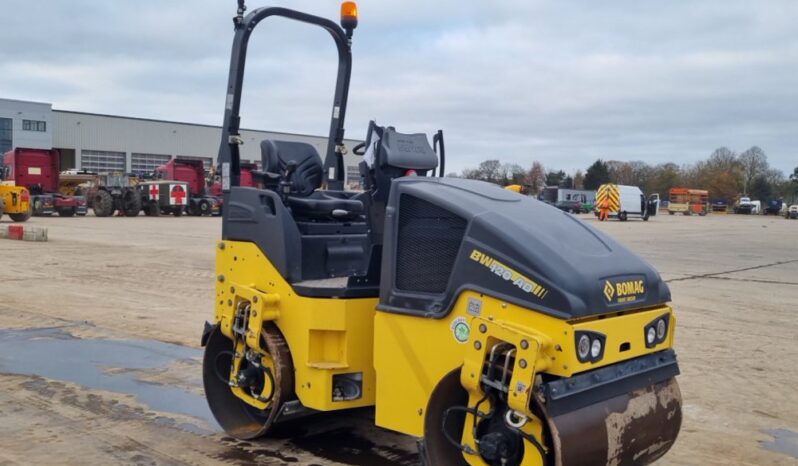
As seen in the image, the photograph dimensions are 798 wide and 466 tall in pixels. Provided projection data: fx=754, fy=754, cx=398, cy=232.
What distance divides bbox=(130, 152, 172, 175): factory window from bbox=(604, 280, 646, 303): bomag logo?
2429 inches

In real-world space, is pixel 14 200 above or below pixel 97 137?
below

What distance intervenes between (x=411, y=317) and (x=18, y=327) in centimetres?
603

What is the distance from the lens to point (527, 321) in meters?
3.15

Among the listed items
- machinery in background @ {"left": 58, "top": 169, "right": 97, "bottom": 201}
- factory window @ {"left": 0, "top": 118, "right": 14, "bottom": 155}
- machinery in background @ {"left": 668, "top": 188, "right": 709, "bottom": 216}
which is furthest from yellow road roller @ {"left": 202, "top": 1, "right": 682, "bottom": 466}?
machinery in background @ {"left": 668, "top": 188, "right": 709, "bottom": 216}

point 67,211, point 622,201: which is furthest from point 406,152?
point 622,201

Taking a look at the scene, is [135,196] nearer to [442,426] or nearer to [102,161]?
[102,161]

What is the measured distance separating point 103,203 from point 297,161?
29744 millimetres

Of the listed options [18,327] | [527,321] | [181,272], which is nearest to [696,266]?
[181,272]

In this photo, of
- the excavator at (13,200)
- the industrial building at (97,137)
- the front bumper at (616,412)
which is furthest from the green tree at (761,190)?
the front bumper at (616,412)

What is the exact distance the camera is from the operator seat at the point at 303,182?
4770 millimetres

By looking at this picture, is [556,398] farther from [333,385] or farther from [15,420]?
[15,420]

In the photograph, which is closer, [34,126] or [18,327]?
[18,327]

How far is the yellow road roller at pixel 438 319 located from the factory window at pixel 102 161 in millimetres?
59122

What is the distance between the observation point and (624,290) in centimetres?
333
